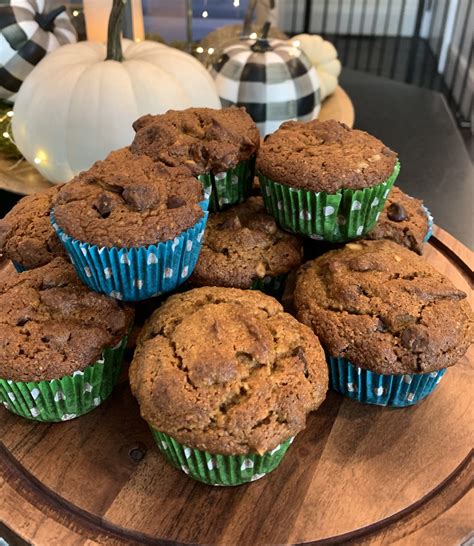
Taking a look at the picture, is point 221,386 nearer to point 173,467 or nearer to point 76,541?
point 173,467

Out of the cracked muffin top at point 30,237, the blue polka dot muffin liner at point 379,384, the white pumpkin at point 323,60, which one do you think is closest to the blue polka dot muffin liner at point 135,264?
the cracked muffin top at point 30,237

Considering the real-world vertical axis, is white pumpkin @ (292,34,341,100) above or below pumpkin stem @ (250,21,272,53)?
A: below

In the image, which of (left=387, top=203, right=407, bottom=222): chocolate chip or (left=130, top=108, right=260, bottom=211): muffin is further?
(left=387, top=203, right=407, bottom=222): chocolate chip

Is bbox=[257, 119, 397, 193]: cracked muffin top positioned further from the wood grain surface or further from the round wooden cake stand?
the wood grain surface

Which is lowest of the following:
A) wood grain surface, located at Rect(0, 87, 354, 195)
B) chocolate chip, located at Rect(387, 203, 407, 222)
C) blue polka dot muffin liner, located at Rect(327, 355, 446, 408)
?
wood grain surface, located at Rect(0, 87, 354, 195)

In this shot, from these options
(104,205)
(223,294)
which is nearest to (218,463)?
(223,294)

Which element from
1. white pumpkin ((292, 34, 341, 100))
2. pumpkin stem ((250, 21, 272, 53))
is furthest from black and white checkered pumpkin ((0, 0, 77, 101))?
white pumpkin ((292, 34, 341, 100))

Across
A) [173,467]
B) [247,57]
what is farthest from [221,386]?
[247,57]
